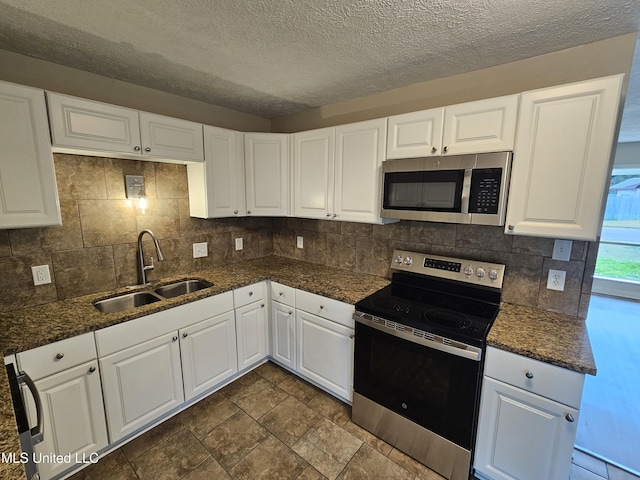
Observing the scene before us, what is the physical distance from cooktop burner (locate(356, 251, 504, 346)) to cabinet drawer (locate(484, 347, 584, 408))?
0.13 meters

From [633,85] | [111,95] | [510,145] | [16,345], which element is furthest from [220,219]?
[633,85]

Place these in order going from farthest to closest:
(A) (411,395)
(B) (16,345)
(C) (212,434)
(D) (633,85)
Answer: (D) (633,85)
(C) (212,434)
(A) (411,395)
(B) (16,345)

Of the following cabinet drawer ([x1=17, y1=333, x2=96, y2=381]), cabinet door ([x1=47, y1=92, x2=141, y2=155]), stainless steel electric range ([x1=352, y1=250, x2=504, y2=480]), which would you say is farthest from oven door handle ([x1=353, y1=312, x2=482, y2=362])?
cabinet door ([x1=47, y1=92, x2=141, y2=155])

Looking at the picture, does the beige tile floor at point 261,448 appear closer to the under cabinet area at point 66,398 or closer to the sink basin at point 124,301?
the under cabinet area at point 66,398

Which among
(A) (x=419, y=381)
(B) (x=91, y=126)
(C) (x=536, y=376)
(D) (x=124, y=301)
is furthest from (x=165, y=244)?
(C) (x=536, y=376)

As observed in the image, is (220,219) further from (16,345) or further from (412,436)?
(412,436)

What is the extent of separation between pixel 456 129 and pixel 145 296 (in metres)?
2.50

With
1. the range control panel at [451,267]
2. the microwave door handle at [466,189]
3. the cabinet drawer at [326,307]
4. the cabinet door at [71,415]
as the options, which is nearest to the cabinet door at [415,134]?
the microwave door handle at [466,189]

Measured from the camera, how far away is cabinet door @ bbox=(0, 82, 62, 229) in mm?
1441

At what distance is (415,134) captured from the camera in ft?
6.09

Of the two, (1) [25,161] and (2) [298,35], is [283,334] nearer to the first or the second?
(1) [25,161]

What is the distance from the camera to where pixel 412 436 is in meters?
1.73

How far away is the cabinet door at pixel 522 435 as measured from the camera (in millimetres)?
1316

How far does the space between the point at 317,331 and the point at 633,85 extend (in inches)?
119
